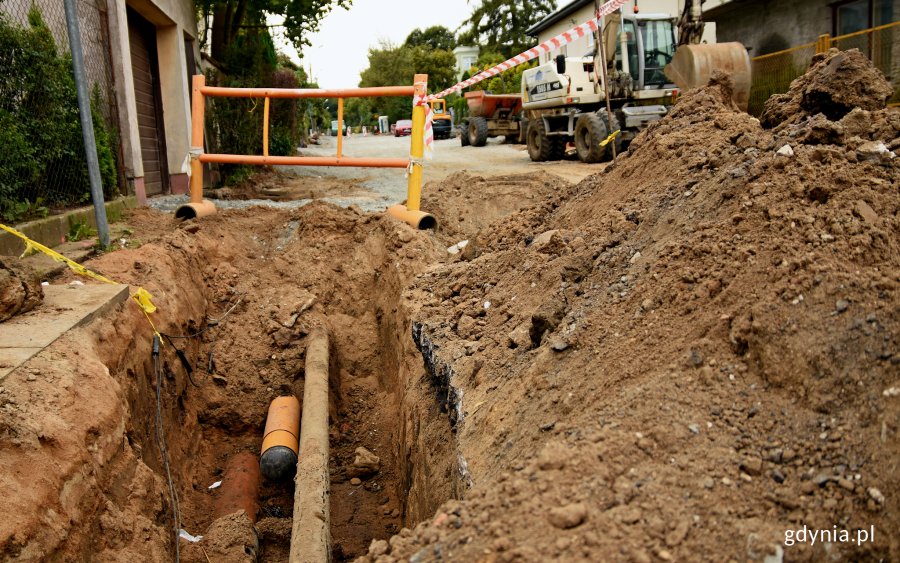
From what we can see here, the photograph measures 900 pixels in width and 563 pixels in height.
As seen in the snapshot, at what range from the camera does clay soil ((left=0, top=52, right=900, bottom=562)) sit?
1.86m

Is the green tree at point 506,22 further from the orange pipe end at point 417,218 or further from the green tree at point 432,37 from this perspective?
the orange pipe end at point 417,218

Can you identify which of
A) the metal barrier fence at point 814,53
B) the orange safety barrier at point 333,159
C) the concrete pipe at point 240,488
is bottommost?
the concrete pipe at point 240,488

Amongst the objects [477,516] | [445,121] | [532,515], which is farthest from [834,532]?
[445,121]

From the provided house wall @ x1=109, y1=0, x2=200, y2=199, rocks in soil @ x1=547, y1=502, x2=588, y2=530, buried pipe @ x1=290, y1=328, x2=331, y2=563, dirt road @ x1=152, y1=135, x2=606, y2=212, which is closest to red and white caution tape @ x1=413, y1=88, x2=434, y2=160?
dirt road @ x1=152, y1=135, x2=606, y2=212

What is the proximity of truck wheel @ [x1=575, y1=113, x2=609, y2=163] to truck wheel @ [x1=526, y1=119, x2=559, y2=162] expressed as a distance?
1.18 meters

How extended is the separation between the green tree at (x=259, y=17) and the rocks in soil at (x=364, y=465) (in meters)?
11.6

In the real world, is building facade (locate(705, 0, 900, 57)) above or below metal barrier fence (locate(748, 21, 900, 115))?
above

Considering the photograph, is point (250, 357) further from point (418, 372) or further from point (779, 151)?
point (779, 151)

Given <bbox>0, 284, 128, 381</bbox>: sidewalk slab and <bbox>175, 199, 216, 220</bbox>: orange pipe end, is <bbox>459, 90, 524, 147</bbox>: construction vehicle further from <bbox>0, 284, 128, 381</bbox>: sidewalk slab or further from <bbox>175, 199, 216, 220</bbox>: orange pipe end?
<bbox>0, 284, 128, 381</bbox>: sidewalk slab

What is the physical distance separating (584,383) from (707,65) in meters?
9.54

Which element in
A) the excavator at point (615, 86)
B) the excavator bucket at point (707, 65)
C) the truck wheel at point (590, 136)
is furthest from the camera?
the truck wheel at point (590, 136)

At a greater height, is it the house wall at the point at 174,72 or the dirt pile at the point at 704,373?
the house wall at the point at 174,72

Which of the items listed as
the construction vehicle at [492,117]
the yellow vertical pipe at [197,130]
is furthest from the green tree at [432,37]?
the yellow vertical pipe at [197,130]

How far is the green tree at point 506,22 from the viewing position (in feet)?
160
